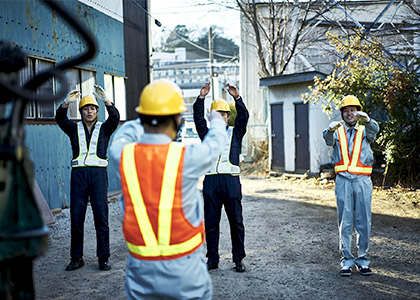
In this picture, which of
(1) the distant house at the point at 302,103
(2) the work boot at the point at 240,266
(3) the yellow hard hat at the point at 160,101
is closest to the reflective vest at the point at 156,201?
(3) the yellow hard hat at the point at 160,101

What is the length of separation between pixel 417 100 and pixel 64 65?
11556 millimetres

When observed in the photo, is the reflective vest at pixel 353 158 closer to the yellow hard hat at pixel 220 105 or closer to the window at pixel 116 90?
the yellow hard hat at pixel 220 105

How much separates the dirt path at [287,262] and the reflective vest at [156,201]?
2.48 metres

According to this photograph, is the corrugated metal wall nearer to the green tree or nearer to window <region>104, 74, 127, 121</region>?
window <region>104, 74, 127, 121</region>

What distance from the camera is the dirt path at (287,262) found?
517 centimetres

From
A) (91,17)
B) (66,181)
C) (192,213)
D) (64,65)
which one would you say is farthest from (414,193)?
(64,65)

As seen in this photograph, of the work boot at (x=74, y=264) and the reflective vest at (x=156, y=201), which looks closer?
the reflective vest at (x=156, y=201)

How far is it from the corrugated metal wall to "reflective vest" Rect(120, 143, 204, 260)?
6717 mm

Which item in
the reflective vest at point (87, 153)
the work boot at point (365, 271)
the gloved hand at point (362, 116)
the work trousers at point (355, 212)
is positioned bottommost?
the work boot at point (365, 271)

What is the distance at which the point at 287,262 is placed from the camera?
20.6ft

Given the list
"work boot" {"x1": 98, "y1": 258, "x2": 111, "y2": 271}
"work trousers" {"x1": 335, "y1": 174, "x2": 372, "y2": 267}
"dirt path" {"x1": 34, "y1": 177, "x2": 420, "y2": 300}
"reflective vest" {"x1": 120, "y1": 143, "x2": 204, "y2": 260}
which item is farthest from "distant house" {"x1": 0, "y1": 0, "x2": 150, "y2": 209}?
"reflective vest" {"x1": 120, "y1": 143, "x2": 204, "y2": 260}

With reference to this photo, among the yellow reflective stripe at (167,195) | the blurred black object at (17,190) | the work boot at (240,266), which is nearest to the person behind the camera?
the blurred black object at (17,190)

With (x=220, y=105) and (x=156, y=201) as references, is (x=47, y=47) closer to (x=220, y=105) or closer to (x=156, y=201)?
(x=220, y=105)

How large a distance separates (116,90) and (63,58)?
9.60ft
